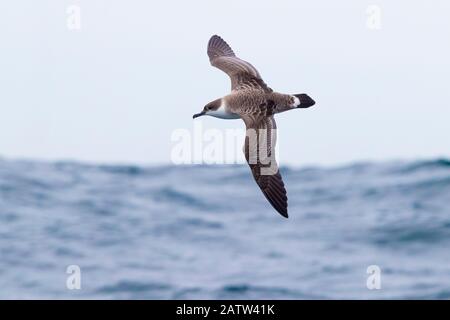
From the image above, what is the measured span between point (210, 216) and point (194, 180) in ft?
18.6

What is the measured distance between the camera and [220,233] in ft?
80.0

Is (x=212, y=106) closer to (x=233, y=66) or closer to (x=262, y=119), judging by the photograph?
(x=262, y=119)

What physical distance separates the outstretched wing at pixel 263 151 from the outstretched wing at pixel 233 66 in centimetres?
62

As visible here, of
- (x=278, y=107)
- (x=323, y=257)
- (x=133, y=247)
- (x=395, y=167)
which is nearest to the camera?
(x=278, y=107)

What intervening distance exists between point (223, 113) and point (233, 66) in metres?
1.25

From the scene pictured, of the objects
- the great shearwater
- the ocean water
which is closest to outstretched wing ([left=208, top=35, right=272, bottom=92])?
the great shearwater

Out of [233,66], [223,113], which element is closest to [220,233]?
[233,66]

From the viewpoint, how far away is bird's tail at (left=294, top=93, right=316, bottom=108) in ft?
34.1

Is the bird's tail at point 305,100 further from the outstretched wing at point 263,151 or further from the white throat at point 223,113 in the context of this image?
the white throat at point 223,113
